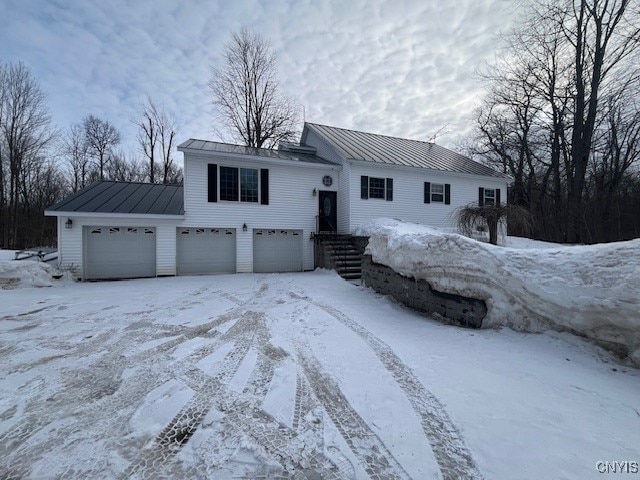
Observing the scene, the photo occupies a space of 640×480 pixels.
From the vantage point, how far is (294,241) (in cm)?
1248

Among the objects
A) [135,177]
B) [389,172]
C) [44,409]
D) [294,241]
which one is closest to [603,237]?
[389,172]

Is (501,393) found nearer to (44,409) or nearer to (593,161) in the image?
(44,409)

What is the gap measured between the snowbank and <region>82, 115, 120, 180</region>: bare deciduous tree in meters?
18.3

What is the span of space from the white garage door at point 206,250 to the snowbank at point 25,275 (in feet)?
12.4

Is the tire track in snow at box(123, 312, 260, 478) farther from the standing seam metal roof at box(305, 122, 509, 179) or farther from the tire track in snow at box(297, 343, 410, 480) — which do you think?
the standing seam metal roof at box(305, 122, 509, 179)

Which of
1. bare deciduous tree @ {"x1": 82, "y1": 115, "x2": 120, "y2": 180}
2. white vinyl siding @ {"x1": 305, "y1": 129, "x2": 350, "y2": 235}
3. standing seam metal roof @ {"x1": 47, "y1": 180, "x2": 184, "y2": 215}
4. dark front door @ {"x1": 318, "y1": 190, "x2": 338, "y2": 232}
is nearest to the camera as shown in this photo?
standing seam metal roof @ {"x1": 47, "y1": 180, "x2": 184, "y2": 215}

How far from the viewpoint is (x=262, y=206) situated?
38.8 feet

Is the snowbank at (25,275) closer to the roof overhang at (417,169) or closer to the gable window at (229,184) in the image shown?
the gable window at (229,184)

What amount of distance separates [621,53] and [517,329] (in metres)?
19.0

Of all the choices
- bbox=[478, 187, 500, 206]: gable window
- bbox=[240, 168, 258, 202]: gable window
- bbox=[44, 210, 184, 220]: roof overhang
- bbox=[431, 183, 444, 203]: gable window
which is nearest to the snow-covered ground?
bbox=[44, 210, 184, 220]: roof overhang

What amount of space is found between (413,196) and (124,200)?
13.1m

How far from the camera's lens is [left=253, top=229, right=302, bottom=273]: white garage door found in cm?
1194

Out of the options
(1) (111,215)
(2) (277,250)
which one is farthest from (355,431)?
(1) (111,215)

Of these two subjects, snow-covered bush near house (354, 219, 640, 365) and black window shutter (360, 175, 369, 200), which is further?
black window shutter (360, 175, 369, 200)
